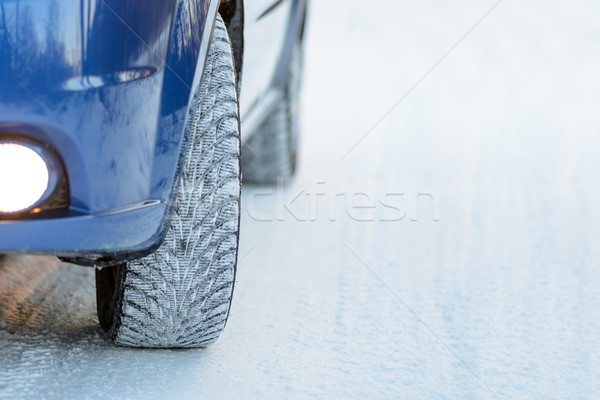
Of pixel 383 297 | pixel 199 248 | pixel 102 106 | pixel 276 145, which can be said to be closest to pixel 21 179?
pixel 102 106

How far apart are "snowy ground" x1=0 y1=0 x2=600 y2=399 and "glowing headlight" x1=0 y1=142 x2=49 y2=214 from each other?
282 millimetres

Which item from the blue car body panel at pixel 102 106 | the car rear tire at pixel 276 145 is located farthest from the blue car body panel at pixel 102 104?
the car rear tire at pixel 276 145

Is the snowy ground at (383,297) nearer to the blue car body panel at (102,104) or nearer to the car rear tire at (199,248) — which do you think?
the car rear tire at (199,248)

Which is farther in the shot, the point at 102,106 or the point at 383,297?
the point at 383,297

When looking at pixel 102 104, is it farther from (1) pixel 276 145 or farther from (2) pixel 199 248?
(1) pixel 276 145

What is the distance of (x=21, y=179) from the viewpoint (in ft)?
3.36

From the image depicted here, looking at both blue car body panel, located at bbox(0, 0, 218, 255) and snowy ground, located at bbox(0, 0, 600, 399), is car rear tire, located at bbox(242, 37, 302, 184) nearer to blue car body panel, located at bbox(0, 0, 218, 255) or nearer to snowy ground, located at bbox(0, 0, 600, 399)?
snowy ground, located at bbox(0, 0, 600, 399)

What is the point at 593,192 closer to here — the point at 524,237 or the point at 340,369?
the point at 524,237

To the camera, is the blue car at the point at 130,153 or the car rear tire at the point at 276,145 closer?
the blue car at the point at 130,153

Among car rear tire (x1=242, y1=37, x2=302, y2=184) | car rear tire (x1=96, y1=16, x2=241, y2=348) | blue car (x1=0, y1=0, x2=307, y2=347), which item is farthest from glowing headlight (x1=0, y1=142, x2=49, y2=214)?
car rear tire (x1=242, y1=37, x2=302, y2=184)

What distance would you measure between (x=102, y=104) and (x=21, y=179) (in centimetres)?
14

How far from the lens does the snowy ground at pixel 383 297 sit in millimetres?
1220

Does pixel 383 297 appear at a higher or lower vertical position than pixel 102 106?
lower

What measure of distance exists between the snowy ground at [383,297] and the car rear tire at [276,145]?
0.40ft
